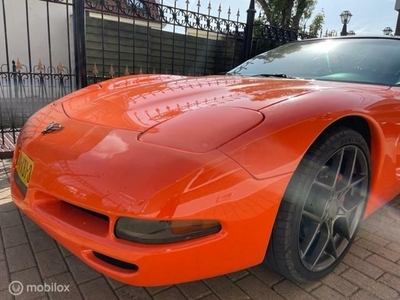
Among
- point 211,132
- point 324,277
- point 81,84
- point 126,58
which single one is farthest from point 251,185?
point 126,58

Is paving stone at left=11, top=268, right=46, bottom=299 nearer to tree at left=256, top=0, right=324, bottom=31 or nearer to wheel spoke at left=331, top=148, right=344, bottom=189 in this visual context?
wheel spoke at left=331, top=148, right=344, bottom=189

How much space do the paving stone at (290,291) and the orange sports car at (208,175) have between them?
0.10m

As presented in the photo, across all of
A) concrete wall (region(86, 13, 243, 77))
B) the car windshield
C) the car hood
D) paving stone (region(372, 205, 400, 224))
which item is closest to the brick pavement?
paving stone (region(372, 205, 400, 224))

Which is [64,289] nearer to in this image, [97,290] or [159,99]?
[97,290]

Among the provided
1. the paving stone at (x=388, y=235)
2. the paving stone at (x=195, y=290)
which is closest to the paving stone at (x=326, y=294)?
the paving stone at (x=195, y=290)

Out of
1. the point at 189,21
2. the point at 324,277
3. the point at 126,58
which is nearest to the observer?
the point at 324,277

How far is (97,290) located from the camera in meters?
1.67

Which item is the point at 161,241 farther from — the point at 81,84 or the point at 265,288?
the point at 81,84

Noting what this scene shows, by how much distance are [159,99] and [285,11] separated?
1127 cm

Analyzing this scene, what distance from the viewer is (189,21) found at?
520cm

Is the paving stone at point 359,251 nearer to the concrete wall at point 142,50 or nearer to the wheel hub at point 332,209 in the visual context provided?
the wheel hub at point 332,209

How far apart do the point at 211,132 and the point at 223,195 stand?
0.28m

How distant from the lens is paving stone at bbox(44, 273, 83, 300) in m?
1.61

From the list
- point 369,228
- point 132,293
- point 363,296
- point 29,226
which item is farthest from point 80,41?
point 363,296
